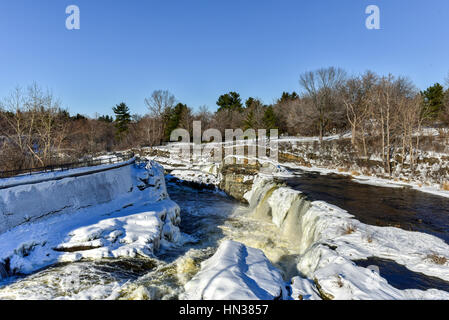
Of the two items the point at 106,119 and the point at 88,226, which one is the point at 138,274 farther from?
the point at 106,119

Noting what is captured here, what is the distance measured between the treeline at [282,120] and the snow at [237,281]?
1781 centimetres

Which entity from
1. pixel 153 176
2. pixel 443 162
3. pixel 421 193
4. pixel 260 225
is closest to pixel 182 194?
pixel 153 176

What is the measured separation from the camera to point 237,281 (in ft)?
19.3

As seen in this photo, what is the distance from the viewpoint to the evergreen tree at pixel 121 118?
194ft

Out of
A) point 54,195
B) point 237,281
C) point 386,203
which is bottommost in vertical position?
point 386,203

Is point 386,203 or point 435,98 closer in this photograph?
point 386,203

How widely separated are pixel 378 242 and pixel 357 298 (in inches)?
180

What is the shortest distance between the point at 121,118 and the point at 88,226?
54.1 meters

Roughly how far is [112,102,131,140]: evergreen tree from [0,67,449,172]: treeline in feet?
0.79

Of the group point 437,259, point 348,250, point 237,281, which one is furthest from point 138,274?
point 437,259

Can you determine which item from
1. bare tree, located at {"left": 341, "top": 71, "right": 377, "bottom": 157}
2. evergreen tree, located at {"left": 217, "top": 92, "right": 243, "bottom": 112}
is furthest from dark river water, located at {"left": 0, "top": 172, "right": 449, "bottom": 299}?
evergreen tree, located at {"left": 217, "top": 92, "right": 243, "bottom": 112}

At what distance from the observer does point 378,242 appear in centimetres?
920

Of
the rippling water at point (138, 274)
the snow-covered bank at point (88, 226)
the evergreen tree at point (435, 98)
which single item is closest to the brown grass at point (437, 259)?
the rippling water at point (138, 274)
